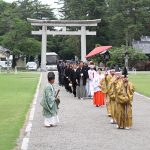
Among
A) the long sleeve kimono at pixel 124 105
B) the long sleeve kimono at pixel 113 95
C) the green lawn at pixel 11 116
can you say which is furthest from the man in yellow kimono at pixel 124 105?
the green lawn at pixel 11 116

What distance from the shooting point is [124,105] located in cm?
1446

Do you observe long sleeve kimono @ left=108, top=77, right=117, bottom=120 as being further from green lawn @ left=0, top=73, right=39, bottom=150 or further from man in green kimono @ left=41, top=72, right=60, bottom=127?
green lawn @ left=0, top=73, right=39, bottom=150

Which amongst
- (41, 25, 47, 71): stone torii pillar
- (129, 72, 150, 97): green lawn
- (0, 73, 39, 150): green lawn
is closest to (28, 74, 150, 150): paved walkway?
(0, 73, 39, 150): green lawn

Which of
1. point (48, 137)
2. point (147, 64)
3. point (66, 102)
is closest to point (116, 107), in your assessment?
point (48, 137)

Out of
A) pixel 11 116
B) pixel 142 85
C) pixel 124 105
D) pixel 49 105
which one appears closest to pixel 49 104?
pixel 49 105

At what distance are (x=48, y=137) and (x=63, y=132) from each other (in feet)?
3.10

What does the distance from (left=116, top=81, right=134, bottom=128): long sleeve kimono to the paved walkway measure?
298 millimetres

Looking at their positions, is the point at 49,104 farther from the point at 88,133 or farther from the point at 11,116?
the point at 11,116

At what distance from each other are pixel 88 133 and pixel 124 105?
164cm

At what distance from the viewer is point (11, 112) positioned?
18.8 meters

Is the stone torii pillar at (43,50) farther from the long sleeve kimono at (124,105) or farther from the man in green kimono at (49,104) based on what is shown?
the long sleeve kimono at (124,105)

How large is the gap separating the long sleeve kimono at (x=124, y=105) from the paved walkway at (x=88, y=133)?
0.30 meters

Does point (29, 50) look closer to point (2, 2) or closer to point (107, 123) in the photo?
point (2, 2)

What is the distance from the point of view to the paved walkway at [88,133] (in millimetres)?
11498
